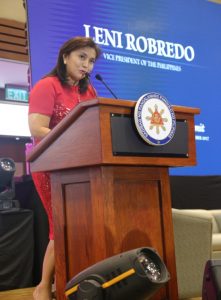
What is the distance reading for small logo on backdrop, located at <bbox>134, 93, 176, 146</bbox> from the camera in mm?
1217

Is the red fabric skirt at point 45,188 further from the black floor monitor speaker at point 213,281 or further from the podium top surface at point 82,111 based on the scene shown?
the black floor monitor speaker at point 213,281

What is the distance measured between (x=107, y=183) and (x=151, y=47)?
241 centimetres

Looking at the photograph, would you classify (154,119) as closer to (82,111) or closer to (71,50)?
(82,111)

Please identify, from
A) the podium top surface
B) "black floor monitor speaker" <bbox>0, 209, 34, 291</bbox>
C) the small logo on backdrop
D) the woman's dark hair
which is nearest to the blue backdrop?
"black floor monitor speaker" <bbox>0, 209, 34, 291</bbox>

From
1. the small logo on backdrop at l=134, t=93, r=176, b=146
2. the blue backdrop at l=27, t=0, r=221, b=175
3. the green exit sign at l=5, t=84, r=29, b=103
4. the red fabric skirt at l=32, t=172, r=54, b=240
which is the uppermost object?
the green exit sign at l=5, t=84, r=29, b=103

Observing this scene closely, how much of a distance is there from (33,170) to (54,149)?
0.49 ft

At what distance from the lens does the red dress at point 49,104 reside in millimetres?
1601

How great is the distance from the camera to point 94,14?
3.17 meters

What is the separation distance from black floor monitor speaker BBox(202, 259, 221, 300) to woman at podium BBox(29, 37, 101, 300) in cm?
60

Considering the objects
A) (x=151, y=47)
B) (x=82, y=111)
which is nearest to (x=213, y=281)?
(x=82, y=111)

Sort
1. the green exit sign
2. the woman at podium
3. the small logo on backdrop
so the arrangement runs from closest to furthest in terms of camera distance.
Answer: the small logo on backdrop
the woman at podium
the green exit sign

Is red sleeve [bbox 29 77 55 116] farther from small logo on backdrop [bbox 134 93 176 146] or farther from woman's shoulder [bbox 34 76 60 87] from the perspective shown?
small logo on backdrop [bbox 134 93 176 146]

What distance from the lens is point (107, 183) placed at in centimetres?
120

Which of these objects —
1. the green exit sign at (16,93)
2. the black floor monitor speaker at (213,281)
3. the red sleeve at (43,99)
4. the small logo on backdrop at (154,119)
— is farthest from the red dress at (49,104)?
the green exit sign at (16,93)
